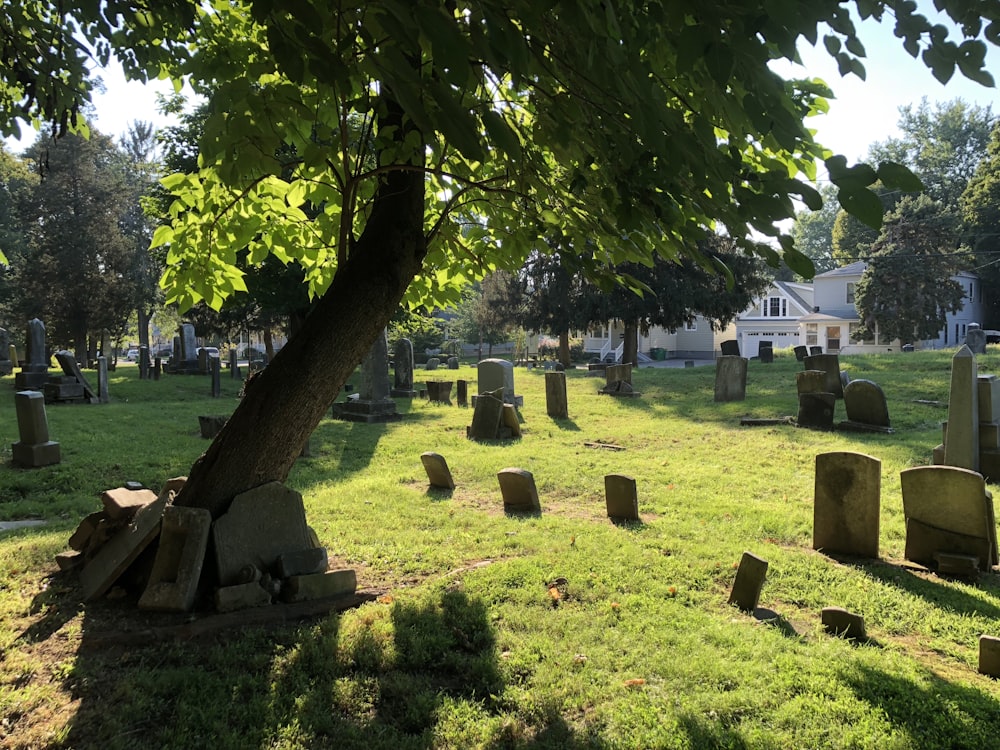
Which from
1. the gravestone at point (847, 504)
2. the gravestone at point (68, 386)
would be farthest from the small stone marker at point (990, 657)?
the gravestone at point (68, 386)

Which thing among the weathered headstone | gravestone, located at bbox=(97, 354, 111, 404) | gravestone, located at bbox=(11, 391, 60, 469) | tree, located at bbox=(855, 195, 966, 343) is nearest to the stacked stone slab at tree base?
gravestone, located at bbox=(11, 391, 60, 469)

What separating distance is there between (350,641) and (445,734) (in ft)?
3.70

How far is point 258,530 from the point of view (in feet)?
15.2

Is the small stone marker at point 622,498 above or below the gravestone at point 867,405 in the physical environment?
below

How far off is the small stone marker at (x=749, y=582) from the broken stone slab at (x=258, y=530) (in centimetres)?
323

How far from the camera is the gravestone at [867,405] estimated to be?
1288 centimetres

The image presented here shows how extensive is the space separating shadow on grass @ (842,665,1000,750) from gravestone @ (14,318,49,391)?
22468 mm

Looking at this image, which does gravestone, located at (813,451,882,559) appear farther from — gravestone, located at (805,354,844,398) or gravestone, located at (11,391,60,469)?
gravestone, located at (11,391,60,469)

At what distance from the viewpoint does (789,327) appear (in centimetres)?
5166

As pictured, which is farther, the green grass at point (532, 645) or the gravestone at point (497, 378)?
the gravestone at point (497, 378)

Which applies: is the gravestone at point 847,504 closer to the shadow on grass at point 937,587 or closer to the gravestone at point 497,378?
the shadow on grass at point 937,587

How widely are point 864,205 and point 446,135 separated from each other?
1.31 m

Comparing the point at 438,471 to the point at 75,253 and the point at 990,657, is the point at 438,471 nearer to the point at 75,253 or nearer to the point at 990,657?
the point at 990,657

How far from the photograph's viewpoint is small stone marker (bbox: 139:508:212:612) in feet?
14.0
